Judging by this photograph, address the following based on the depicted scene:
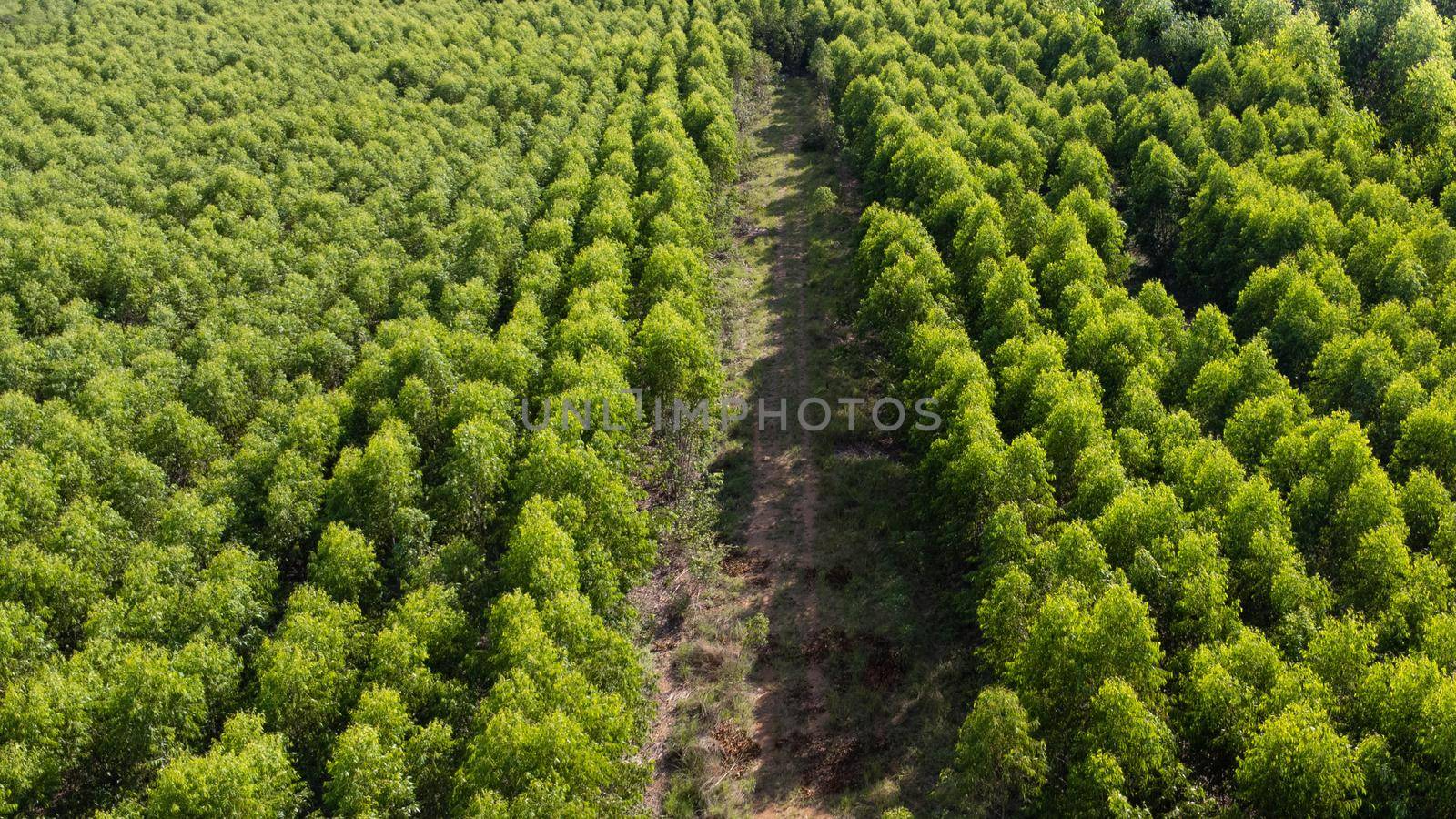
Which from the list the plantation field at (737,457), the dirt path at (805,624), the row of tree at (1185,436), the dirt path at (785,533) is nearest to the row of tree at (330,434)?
the plantation field at (737,457)

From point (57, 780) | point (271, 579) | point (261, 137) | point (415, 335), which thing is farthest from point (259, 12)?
point (57, 780)

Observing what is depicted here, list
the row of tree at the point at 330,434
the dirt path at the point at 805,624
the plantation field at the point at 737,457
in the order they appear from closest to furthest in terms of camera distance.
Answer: the plantation field at the point at 737,457 < the row of tree at the point at 330,434 < the dirt path at the point at 805,624

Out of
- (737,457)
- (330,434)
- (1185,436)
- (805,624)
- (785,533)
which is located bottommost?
(737,457)

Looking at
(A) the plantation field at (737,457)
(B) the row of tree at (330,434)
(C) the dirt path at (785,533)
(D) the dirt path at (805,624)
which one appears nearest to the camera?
(A) the plantation field at (737,457)

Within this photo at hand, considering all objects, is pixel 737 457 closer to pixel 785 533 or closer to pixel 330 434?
pixel 785 533

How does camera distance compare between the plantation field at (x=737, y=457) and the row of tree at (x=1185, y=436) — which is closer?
the row of tree at (x=1185, y=436)

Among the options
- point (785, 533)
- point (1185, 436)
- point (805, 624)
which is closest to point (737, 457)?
point (785, 533)

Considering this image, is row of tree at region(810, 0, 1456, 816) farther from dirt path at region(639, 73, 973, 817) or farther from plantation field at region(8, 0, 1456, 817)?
dirt path at region(639, 73, 973, 817)

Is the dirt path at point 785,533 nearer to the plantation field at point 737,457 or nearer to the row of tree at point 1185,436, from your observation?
the plantation field at point 737,457
